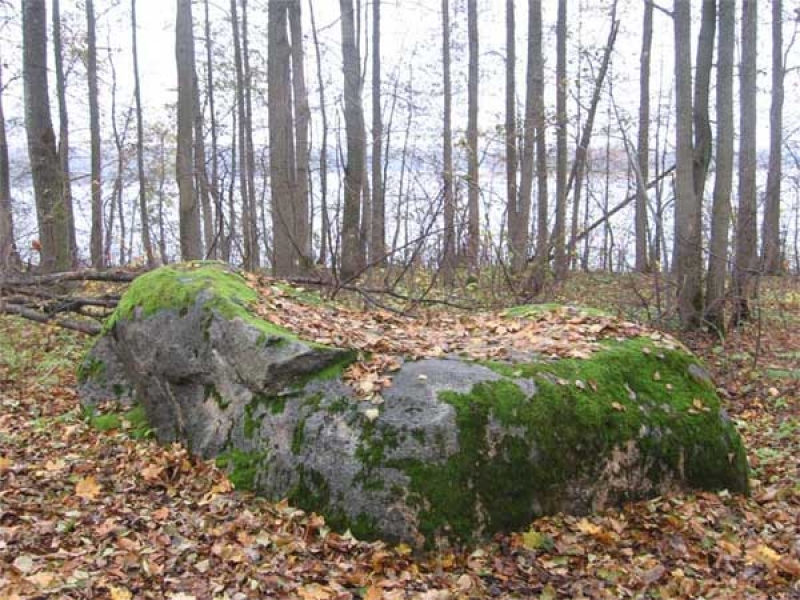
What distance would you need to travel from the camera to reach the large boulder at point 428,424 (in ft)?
14.4

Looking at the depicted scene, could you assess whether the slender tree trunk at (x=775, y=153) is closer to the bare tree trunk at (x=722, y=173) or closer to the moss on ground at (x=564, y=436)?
the bare tree trunk at (x=722, y=173)

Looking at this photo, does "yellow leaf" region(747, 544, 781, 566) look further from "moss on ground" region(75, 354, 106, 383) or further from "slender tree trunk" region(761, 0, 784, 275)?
"slender tree trunk" region(761, 0, 784, 275)

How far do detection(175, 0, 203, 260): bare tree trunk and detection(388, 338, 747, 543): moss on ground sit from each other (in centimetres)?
773

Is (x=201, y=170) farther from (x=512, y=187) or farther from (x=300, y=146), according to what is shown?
(x=512, y=187)

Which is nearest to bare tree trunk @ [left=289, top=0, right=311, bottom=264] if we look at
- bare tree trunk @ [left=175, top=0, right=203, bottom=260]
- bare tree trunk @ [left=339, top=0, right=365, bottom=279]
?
bare tree trunk @ [left=339, top=0, right=365, bottom=279]

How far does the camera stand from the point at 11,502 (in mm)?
A: 4355

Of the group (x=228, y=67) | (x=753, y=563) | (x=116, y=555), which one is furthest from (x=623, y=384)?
(x=228, y=67)

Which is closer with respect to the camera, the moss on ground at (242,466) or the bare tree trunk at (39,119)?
the moss on ground at (242,466)

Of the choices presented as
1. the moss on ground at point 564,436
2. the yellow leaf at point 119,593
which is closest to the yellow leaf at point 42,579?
the yellow leaf at point 119,593

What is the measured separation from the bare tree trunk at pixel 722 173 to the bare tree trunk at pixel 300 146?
18.5ft

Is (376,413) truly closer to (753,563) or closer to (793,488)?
(753,563)

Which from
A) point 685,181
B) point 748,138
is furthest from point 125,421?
point 748,138

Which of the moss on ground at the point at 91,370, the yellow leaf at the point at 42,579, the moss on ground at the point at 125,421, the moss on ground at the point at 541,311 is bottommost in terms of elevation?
the yellow leaf at the point at 42,579

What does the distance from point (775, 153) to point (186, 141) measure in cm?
1340
